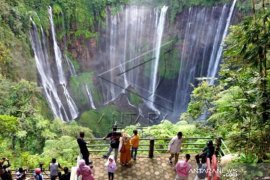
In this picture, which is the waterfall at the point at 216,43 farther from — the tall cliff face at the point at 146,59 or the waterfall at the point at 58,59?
the waterfall at the point at 58,59

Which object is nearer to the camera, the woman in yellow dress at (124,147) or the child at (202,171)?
the child at (202,171)

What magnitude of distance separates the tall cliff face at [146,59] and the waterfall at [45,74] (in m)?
2.01

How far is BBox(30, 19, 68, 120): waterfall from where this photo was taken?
20750 millimetres

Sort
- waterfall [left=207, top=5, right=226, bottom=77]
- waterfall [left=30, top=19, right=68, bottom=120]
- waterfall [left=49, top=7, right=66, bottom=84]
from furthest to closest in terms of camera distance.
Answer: waterfall [left=207, top=5, right=226, bottom=77] < waterfall [left=49, top=7, right=66, bottom=84] < waterfall [left=30, top=19, right=68, bottom=120]

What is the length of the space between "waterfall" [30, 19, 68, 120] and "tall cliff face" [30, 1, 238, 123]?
201 cm

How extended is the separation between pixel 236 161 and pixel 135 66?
20835 millimetres

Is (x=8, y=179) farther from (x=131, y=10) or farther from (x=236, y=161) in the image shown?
(x=131, y=10)

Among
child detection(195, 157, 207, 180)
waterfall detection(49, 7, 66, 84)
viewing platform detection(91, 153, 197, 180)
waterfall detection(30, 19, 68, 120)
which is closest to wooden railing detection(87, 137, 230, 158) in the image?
viewing platform detection(91, 153, 197, 180)

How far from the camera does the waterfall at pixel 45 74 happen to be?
817 inches

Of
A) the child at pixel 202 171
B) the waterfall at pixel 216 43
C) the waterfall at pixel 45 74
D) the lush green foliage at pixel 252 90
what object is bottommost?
the child at pixel 202 171

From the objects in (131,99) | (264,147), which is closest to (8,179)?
(264,147)

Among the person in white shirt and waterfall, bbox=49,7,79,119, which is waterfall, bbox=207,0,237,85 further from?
the person in white shirt

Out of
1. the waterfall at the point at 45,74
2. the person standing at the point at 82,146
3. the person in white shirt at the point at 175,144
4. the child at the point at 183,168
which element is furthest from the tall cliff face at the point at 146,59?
the child at the point at 183,168

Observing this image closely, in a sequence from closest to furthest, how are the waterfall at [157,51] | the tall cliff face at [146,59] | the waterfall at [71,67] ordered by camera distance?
the waterfall at [71,67]
the tall cliff face at [146,59]
the waterfall at [157,51]
